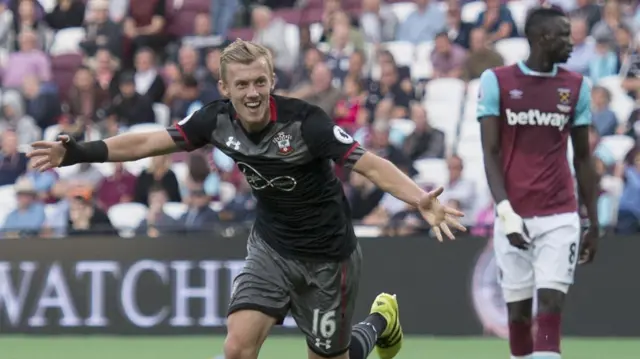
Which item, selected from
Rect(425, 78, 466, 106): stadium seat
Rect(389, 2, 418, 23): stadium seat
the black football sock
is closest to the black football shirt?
the black football sock

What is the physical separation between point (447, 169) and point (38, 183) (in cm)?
455

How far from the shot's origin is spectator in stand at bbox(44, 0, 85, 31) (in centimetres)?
1867

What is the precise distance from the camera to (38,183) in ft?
50.9

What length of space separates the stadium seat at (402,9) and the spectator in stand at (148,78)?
298 centimetres

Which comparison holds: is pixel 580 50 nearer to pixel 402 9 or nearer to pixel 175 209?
pixel 402 9

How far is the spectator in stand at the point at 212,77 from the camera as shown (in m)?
16.3

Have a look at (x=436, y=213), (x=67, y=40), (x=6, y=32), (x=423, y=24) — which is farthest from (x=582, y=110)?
(x=6, y=32)

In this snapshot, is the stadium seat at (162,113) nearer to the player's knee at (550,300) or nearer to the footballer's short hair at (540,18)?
the footballer's short hair at (540,18)

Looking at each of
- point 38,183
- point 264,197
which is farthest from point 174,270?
point 264,197

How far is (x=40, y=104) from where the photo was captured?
1717cm

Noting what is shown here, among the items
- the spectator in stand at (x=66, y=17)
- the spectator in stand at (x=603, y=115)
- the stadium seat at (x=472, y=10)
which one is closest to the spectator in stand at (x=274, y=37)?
the stadium seat at (x=472, y=10)

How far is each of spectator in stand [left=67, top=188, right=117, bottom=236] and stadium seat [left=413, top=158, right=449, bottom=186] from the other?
328 centimetres

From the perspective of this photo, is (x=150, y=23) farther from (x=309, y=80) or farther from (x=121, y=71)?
(x=309, y=80)

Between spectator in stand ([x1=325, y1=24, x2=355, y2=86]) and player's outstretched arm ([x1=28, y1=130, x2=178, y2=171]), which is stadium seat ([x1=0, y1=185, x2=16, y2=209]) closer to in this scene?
spectator in stand ([x1=325, y1=24, x2=355, y2=86])
